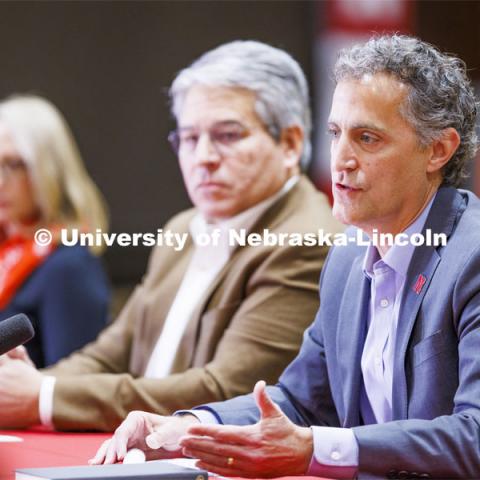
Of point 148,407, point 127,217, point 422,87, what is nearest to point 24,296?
point 148,407

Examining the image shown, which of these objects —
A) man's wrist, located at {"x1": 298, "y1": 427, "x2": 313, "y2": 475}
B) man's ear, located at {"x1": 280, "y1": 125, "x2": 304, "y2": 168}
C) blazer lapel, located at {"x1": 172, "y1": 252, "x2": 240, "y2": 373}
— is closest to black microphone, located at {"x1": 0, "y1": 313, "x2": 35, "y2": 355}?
man's wrist, located at {"x1": 298, "y1": 427, "x2": 313, "y2": 475}

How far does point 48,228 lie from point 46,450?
5.90ft

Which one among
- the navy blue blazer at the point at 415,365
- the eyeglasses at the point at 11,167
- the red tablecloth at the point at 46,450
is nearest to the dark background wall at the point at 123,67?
the eyeglasses at the point at 11,167

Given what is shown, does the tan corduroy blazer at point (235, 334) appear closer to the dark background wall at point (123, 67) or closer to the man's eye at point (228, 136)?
the man's eye at point (228, 136)

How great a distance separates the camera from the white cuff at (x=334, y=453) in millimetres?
1907

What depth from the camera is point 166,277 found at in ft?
10.6

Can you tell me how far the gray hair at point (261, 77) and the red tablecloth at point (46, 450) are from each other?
0.98 metres

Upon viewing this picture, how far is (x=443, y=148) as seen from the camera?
87.7 inches

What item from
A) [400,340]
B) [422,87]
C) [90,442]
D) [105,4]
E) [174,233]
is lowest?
[90,442]

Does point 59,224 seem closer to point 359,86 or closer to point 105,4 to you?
point 105,4

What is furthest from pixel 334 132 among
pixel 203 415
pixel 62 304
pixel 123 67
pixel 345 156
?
pixel 123 67

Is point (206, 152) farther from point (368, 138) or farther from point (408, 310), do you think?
point (408, 310)

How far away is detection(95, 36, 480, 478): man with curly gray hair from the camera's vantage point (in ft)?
6.32

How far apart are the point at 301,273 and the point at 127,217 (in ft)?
8.87
